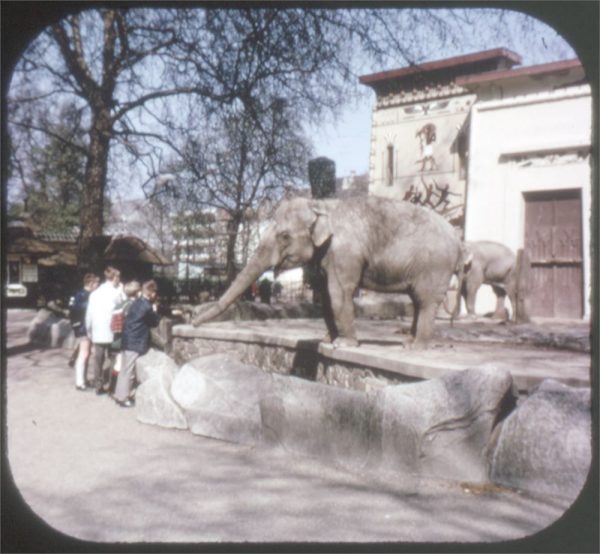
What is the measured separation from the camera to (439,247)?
4938 mm

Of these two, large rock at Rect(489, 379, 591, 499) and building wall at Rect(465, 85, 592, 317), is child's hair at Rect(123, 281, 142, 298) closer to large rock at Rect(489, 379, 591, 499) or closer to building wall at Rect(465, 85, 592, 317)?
large rock at Rect(489, 379, 591, 499)

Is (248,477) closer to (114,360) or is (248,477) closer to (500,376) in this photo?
(500,376)

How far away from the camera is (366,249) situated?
4.91 metres

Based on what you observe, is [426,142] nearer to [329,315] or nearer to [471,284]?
[329,315]

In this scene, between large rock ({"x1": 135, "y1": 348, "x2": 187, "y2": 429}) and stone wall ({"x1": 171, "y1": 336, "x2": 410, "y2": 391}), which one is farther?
large rock ({"x1": 135, "y1": 348, "x2": 187, "y2": 429})

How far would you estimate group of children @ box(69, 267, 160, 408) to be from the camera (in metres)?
5.16

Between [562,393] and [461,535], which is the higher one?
[562,393]

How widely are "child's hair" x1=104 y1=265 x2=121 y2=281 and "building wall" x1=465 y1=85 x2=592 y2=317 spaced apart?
123 inches

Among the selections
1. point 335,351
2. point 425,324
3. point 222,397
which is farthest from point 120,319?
point 425,324

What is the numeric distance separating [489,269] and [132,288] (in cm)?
393

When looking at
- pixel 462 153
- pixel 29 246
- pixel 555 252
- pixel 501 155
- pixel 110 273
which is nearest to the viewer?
pixel 29 246

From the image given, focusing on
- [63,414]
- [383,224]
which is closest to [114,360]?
[63,414]

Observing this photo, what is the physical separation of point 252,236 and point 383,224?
92cm

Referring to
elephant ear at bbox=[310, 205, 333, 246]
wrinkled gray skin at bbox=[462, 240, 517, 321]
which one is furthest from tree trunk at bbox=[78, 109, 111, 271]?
wrinkled gray skin at bbox=[462, 240, 517, 321]
